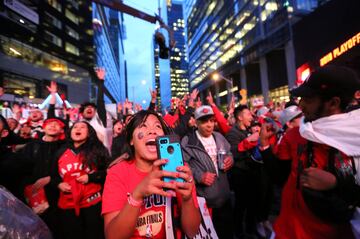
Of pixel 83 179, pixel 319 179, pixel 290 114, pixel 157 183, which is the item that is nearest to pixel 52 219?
pixel 83 179

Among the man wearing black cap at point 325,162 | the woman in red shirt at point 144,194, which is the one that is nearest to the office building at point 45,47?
the woman in red shirt at point 144,194

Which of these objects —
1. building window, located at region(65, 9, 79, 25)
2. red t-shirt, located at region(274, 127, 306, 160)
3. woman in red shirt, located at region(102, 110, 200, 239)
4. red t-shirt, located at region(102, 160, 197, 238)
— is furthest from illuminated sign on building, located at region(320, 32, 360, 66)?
building window, located at region(65, 9, 79, 25)

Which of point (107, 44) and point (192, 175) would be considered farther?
point (107, 44)

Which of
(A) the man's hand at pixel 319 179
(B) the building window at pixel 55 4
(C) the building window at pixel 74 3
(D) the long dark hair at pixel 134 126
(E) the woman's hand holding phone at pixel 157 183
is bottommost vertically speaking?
(A) the man's hand at pixel 319 179

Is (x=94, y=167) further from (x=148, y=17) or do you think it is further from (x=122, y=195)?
(x=148, y=17)

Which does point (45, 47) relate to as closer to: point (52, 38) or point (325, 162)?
point (52, 38)

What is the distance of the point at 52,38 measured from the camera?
38.5 meters

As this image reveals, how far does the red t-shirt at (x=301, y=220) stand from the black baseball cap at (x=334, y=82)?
38cm

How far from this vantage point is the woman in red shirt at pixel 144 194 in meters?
1.28

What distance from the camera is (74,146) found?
11.7 feet

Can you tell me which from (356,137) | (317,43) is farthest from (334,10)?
(356,137)

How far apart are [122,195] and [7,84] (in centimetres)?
3421

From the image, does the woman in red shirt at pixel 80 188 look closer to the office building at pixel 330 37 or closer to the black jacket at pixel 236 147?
the black jacket at pixel 236 147

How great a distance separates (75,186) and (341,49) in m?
19.5
